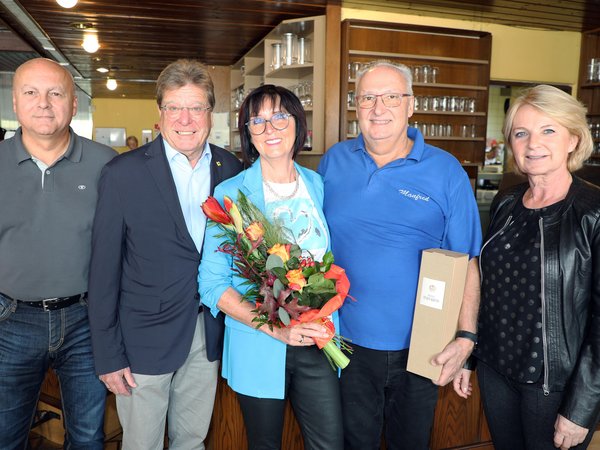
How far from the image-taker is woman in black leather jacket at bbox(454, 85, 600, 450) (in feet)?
4.80

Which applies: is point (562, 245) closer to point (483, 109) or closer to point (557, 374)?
point (557, 374)

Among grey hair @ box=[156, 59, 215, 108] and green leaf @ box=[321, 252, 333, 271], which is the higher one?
grey hair @ box=[156, 59, 215, 108]

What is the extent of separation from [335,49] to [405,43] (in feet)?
3.22

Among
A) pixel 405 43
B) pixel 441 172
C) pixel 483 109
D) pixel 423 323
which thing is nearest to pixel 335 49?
pixel 405 43

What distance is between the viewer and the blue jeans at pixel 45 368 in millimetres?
1825

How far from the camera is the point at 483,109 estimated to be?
612cm

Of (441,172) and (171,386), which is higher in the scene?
(441,172)

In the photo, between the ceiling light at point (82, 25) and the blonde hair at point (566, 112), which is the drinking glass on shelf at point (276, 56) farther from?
the blonde hair at point (566, 112)

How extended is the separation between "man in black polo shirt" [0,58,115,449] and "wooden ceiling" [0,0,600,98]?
140 inches

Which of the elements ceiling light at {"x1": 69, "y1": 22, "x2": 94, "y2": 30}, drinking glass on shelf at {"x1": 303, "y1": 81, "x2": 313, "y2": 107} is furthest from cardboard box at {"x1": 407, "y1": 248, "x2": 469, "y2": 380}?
ceiling light at {"x1": 69, "y1": 22, "x2": 94, "y2": 30}

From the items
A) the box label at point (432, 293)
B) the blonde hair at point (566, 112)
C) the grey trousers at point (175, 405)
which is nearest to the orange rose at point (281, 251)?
the box label at point (432, 293)

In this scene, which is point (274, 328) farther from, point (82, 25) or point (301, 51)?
point (82, 25)

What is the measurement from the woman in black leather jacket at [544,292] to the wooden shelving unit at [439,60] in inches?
150

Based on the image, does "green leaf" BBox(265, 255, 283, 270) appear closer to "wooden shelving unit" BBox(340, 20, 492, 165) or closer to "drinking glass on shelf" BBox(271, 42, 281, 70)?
"wooden shelving unit" BBox(340, 20, 492, 165)
